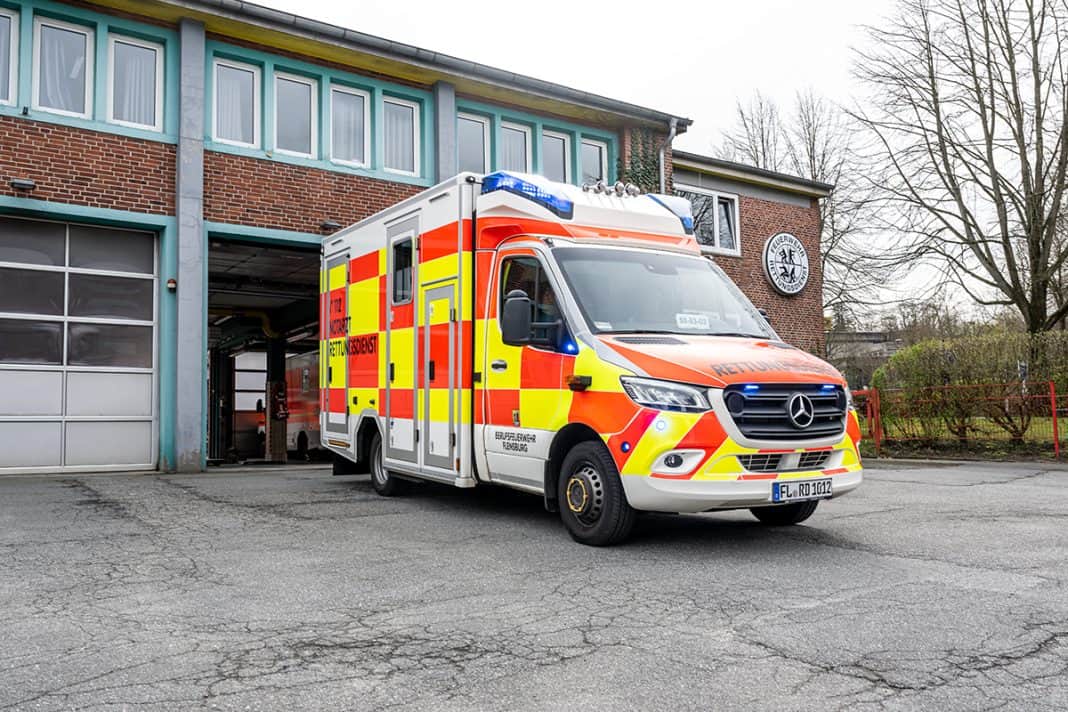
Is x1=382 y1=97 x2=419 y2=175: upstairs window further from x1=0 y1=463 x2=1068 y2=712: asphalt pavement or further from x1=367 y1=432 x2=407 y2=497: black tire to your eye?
x1=0 y1=463 x2=1068 y2=712: asphalt pavement

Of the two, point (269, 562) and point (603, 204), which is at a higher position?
point (603, 204)

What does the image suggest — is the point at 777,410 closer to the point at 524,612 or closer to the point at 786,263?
the point at 524,612

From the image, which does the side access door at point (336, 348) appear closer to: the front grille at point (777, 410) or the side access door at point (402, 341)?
the side access door at point (402, 341)

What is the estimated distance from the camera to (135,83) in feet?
42.5

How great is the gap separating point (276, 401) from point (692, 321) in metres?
21.1

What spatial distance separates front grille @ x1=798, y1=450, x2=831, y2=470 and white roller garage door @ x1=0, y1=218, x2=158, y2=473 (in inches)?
385

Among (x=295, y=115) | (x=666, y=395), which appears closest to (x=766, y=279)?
(x=295, y=115)

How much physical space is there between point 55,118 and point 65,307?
8.25 ft

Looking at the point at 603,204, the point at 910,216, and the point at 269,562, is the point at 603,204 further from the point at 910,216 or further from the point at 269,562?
the point at 910,216

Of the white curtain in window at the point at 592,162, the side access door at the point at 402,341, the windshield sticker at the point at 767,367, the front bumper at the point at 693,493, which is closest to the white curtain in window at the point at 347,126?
the white curtain in window at the point at 592,162

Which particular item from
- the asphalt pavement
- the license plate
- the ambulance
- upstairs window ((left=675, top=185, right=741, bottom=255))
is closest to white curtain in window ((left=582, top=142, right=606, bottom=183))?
upstairs window ((left=675, top=185, right=741, bottom=255))

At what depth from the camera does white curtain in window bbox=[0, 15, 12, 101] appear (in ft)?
39.4

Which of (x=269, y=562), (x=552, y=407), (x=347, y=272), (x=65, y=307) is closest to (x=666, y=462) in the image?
(x=552, y=407)

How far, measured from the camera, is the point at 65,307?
12.6 metres
